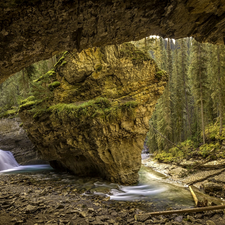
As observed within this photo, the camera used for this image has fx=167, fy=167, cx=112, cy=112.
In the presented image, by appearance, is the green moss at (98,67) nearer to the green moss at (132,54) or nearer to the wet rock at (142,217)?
the green moss at (132,54)

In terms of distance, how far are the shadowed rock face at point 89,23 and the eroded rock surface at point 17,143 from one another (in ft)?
66.8

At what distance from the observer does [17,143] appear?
902 inches

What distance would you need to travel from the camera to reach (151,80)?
1340 centimetres

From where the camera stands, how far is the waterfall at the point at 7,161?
1912cm

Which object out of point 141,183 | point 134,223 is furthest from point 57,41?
point 141,183

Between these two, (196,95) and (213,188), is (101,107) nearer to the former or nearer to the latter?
(213,188)

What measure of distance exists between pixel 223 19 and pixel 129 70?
8.82m

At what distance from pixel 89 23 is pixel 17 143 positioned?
76.5 feet

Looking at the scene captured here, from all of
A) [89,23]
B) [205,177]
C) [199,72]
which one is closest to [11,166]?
[205,177]

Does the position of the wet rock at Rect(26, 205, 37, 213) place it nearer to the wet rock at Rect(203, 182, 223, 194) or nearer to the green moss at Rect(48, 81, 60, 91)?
the green moss at Rect(48, 81, 60, 91)

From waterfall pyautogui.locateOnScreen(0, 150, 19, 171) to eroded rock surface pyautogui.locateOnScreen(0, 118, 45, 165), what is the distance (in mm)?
731

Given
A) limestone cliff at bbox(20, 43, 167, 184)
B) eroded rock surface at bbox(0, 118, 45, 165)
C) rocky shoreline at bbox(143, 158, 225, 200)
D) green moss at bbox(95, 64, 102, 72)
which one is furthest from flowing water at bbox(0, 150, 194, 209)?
eroded rock surface at bbox(0, 118, 45, 165)

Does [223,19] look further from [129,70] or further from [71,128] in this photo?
[71,128]

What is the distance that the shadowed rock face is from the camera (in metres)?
3.63
